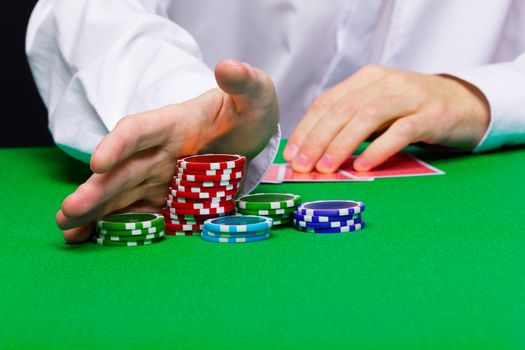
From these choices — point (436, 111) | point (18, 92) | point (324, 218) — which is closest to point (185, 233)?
point (324, 218)

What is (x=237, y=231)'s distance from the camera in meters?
1.28

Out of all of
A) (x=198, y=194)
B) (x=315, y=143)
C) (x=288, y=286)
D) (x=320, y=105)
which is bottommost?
(x=288, y=286)

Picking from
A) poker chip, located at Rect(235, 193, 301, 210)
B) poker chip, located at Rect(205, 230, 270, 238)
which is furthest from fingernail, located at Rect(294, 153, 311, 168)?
poker chip, located at Rect(205, 230, 270, 238)

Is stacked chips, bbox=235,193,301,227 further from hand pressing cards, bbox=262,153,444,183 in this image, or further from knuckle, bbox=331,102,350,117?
knuckle, bbox=331,102,350,117

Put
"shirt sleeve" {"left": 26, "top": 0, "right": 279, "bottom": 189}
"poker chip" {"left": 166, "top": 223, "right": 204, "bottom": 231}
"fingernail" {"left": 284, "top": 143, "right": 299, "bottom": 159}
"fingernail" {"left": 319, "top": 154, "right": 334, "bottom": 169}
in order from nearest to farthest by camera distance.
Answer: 1. "poker chip" {"left": 166, "top": 223, "right": 204, "bottom": 231}
2. "shirt sleeve" {"left": 26, "top": 0, "right": 279, "bottom": 189}
3. "fingernail" {"left": 319, "top": 154, "right": 334, "bottom": 169}
4. "fingernail" {"left": 284, "top": 143, "right": 299, "bottom": 159}

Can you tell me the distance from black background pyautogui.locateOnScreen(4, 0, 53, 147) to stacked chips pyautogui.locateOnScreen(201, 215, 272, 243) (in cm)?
271

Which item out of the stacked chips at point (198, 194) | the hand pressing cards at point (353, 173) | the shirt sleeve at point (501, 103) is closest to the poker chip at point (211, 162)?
the stacked chips at point (198, 194)

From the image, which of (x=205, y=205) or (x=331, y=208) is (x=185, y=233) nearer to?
(x=205, y=205)

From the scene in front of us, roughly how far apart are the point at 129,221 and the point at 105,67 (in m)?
0.77

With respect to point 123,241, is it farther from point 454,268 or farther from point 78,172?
point 78,172

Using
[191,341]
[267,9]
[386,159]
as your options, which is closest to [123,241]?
[191,341]

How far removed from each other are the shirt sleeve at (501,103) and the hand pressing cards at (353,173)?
248 millimetres

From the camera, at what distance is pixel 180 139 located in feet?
4.69

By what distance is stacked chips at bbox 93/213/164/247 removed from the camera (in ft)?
4.17
